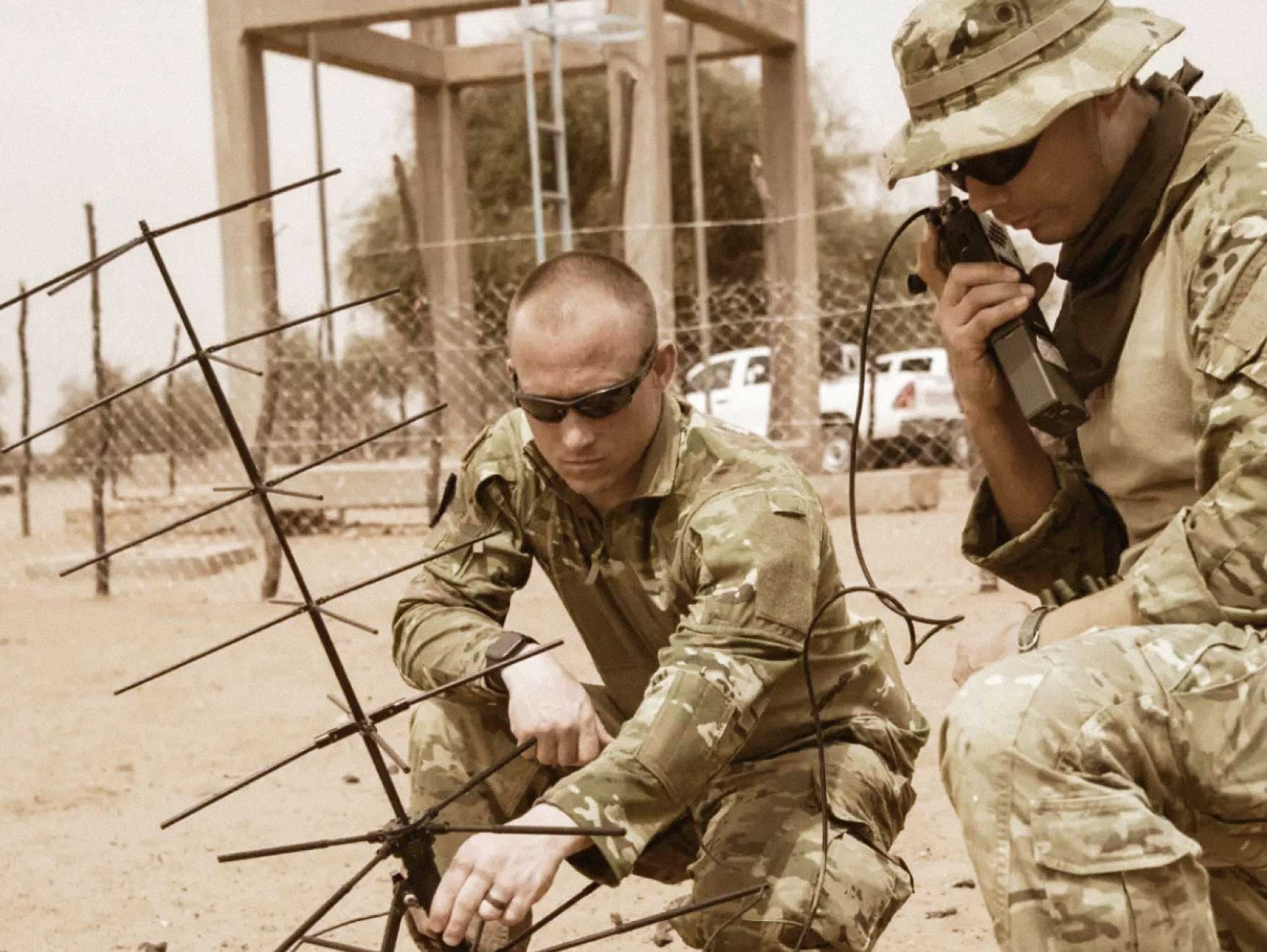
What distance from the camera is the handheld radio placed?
3078mm

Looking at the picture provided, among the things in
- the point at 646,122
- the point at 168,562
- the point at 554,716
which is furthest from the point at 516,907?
the point at 646,122

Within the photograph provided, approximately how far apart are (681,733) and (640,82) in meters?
13.1

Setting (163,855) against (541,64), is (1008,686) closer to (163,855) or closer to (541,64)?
(163,855)

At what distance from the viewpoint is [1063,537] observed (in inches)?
137

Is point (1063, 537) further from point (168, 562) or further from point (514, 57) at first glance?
point (514, 57)

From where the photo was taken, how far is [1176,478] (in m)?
3.15

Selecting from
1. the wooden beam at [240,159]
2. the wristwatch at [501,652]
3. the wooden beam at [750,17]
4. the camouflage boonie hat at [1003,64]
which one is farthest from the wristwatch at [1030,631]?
the wooden beam at [750,17]

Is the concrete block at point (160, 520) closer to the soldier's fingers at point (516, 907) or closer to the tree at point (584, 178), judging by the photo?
the tree at point (584, 178)

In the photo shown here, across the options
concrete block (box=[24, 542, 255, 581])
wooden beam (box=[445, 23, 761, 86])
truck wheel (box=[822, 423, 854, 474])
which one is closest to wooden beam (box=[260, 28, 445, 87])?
wooden beam (box=[445, 23, 761, 86])

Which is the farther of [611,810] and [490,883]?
[611,810]

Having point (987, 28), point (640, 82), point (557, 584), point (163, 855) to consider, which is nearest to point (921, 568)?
point (640, 82)

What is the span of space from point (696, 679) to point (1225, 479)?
978mm

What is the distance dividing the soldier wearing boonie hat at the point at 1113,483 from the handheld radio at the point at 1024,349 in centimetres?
4

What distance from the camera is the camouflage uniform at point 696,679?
10.7 ft
